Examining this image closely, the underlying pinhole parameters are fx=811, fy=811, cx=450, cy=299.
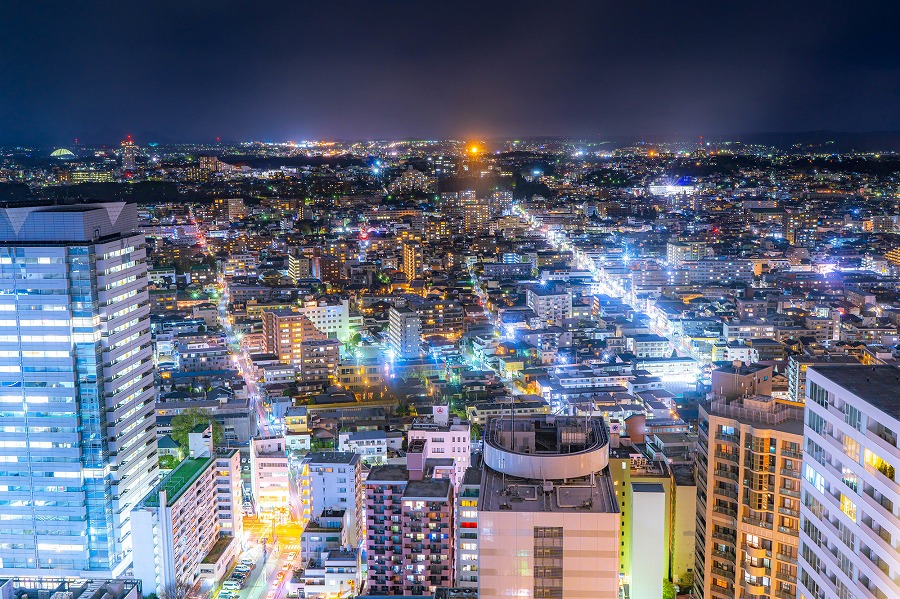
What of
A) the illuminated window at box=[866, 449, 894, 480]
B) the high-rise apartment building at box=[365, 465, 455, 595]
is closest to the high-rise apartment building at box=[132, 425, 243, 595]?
the high-rise apartment building at box=[365, 465, 455, 595]

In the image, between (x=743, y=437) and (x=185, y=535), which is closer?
(x=743, y=437)

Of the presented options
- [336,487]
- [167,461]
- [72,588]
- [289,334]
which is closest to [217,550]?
[336,487]

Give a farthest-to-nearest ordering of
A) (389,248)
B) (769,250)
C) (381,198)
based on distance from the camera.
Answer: (381,198)
(389,248)
(769,250)

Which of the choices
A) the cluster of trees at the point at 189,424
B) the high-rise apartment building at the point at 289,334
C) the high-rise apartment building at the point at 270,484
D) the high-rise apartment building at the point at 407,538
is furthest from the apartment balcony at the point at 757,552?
the high-rise apartment building at the point at 289,334

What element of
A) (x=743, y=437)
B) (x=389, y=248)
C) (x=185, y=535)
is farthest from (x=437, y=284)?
(x=743, y=437)

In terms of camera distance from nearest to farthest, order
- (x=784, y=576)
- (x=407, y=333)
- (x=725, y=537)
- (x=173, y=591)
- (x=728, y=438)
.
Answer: (x=784, y=576)
(x=728, y=438)
(x=725, y=537)
(x=173, y=591)
(x=407, y=333)

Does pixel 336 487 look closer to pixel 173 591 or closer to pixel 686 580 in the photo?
pixel 173 591

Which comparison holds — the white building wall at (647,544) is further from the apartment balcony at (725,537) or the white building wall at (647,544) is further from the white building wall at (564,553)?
the white building wall at (564,553)

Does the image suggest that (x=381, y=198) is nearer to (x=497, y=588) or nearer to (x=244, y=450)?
(x=244, y=450)
